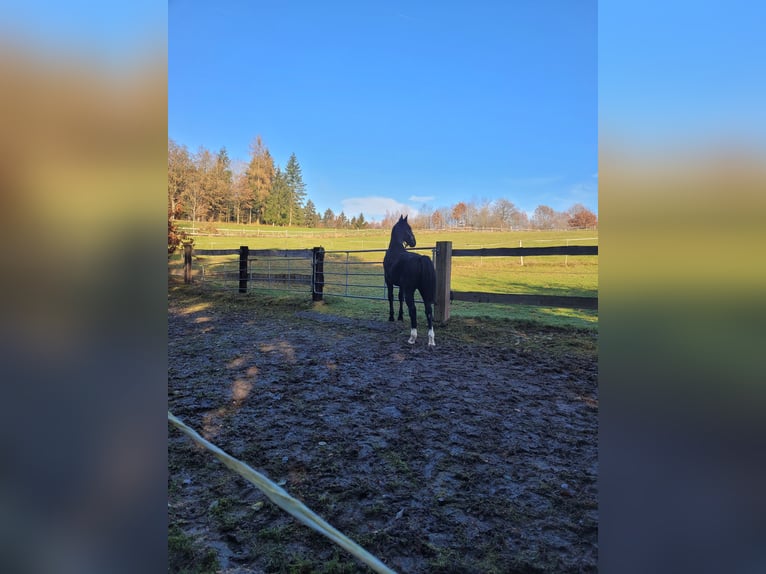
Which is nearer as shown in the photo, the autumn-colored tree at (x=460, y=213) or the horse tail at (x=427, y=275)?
the horse tail at (x=427, y=275)

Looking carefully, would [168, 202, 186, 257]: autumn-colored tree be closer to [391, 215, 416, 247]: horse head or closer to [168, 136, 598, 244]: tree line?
[168, 136, 598, 244]: tree line

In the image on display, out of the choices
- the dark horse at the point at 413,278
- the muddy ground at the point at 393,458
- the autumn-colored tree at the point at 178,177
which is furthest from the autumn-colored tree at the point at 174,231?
the dark horse at the point at 413,278

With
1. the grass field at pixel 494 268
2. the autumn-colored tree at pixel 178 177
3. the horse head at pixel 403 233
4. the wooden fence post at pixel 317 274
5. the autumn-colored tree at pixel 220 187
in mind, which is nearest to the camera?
the horse head at pixel 403 233

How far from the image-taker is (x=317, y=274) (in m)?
7.47

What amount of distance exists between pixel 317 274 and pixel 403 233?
2.76 m

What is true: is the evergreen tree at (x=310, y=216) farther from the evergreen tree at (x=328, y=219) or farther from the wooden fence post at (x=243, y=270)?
the wooden fence post at (x=243, y=270)

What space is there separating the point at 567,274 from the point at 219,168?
20989mm

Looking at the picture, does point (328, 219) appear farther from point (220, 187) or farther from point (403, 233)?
point (403, 233)

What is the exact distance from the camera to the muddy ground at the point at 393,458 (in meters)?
1.22

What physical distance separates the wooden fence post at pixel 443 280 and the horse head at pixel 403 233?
0.40m
